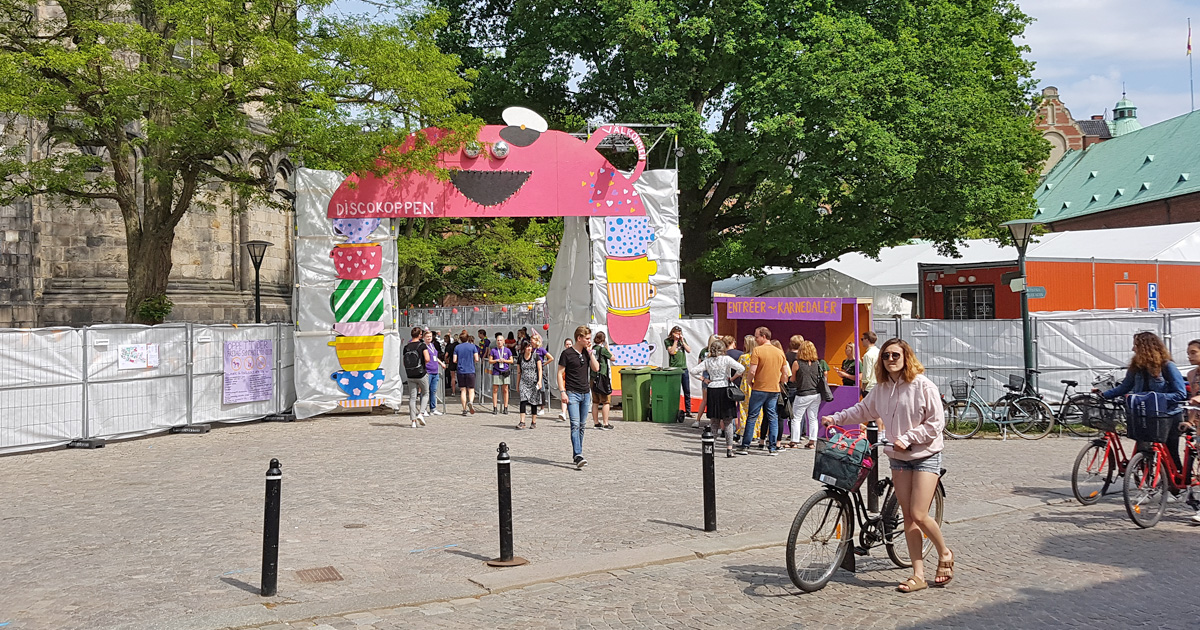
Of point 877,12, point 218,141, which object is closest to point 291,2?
point 218,141

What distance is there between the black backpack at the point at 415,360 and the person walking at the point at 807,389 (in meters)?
A: 6.95

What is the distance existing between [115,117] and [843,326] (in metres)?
13.5

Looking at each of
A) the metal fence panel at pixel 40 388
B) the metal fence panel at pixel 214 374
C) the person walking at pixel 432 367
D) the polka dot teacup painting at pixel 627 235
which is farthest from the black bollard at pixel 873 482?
the polka dot teacup painting at pixel 627 235

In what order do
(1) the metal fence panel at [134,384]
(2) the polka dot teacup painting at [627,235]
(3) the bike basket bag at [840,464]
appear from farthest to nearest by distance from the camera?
(2) the polka dot teacup painting at [627,235]
(1) the metal fence panel at [134,384]
(3) the bike basket bag at [840,464]

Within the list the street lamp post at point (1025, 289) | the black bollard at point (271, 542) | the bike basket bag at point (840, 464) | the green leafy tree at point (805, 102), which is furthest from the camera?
the green leafy tree at point (805, 102)

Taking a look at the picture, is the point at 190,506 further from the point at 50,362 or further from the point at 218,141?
the point at 218,141

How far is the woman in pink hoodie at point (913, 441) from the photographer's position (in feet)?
19.8

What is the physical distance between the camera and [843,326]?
55.3 feet

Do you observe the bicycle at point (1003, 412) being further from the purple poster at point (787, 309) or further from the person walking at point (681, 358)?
the person walking at point (681, 358)

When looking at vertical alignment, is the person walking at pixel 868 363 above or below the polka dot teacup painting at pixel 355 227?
below

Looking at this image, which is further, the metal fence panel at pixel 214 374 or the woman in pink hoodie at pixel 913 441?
the metal fence panel at pixel 214 374

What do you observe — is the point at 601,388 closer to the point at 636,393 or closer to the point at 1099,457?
the point at 636,393

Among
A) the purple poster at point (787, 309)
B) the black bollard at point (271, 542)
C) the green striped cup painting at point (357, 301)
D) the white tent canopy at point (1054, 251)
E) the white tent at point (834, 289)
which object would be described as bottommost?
the black bollard at point (271, 542)

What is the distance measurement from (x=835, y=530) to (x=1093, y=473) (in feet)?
14.1
